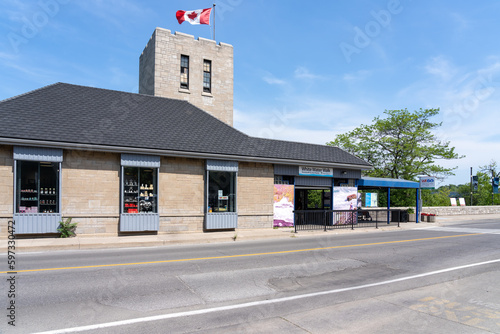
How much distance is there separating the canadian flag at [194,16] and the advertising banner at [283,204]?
1459 cm

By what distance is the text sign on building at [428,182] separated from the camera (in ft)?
82.9

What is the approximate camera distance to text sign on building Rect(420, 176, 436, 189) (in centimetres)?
2528

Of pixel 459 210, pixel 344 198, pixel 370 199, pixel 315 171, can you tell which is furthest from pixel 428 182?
pixel 459 210

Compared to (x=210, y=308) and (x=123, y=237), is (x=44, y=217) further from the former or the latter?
(x=210, y=308)

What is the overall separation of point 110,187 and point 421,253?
13.1m

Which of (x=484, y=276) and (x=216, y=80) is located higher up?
(x=216, y=80)

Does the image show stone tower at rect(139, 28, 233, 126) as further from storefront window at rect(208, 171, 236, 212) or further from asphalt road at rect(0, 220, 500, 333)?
asphalt road at rect(0, 220, 500, 333)

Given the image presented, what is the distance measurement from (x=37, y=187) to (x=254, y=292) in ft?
37.2

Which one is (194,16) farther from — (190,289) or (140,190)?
(190,289)

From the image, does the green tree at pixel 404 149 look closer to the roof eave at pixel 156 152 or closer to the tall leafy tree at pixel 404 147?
the tall leafy tree at pixel 404 147

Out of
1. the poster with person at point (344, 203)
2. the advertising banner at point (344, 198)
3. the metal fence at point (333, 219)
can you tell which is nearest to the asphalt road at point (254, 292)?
the metal fence at point (333, 219)

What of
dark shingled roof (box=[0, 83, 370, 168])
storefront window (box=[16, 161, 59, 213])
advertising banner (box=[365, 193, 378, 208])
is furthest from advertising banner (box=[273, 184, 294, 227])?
advertising banner (box=[365, 193, 378, 208])

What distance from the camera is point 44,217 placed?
1380cm

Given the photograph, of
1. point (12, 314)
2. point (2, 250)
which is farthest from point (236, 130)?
point (12, 314)
